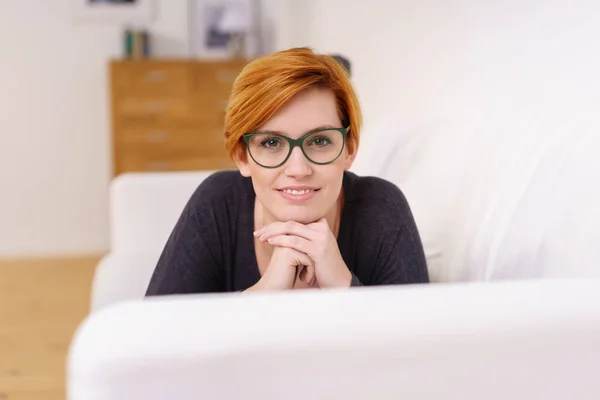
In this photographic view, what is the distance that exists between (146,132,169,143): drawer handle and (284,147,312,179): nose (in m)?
4.05

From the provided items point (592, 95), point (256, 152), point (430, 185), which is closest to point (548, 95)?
point (592, 95)

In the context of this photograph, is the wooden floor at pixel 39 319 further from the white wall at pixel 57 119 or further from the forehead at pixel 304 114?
the forehead at pixel 304 114

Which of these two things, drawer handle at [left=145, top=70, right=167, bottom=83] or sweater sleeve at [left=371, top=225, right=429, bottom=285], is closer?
sweater sleeve at [left=371, top=225, right=429, bottom=285]

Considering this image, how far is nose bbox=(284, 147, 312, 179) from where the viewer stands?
1036 mm

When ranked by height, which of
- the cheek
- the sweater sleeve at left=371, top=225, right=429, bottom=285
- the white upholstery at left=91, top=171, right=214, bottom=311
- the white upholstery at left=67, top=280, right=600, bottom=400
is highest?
the cheek

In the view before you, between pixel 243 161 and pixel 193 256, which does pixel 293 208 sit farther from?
pixel 193 256

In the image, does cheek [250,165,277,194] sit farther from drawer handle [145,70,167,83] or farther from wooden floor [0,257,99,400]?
drawer handle [145,70,167,83]

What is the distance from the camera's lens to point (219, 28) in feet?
18.2

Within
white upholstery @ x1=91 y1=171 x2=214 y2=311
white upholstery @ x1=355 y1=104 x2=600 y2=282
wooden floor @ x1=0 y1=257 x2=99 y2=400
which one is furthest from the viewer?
wooden floor @ x1=0 y1=257 x2=99 y2=400

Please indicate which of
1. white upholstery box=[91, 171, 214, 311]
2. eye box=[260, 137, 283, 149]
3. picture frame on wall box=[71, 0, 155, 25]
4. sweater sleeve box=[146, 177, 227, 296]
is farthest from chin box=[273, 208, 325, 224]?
picture frame on wall box=[71, 0, 155, 25]

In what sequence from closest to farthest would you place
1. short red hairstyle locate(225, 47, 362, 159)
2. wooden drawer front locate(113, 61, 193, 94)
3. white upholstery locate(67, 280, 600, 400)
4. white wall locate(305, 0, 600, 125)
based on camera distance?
white upholstery locate(67, 280, 600, 400) < short red hairstyle locate(225, 47, 362, 159) < white wall locate(305, 0, 600, 125) < wooden drawer front locate(113, 61, 193, 94)

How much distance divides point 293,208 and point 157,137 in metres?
4.03

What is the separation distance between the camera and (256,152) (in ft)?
3.48

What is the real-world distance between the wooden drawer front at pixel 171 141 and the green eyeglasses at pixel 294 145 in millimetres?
3928
